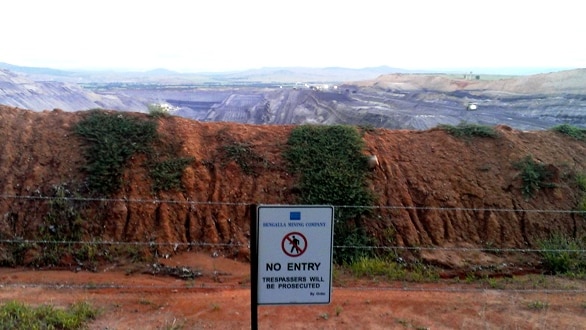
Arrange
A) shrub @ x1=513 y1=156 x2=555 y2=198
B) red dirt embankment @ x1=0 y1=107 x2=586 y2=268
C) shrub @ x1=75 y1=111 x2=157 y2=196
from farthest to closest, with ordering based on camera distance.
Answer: shrub @ x1=513 y1=156 x2=555 y2=198, shrub @ x1=75 y1=111 x2=157 y2=196, red dirt embankment @ x1=0 y1=107 x2=586 y2=268

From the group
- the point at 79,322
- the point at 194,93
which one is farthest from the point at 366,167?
the point at 194,93

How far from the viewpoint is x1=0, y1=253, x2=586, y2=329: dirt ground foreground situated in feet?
20.2

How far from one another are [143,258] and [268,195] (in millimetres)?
2503

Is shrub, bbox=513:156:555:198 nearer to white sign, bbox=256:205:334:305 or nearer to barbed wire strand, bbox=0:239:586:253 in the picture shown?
barbed wire strand, bbox=0:239:586:253

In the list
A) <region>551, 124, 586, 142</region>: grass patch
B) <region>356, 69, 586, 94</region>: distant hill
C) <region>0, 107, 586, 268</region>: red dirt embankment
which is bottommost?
<region>0, 107, 586, 268</region>: red dirt embankment

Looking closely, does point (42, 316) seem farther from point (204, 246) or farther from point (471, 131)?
point (471, 131)

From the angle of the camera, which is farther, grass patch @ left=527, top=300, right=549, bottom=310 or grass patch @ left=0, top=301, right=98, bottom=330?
grass patch @ left=527, top=300, right=549, bottom=310

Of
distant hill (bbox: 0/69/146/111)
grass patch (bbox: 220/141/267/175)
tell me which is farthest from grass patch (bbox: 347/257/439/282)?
distant hill (bbox: 0/69/146/111)

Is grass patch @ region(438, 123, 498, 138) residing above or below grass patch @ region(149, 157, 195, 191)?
above

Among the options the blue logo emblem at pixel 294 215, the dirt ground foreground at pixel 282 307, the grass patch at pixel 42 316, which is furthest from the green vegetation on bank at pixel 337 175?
the blue logo emblem at pixel 294 215

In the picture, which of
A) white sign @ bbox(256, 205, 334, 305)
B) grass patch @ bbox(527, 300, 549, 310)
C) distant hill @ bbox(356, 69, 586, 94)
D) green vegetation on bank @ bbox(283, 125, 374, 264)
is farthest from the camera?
distant hill @ bbox(356, 69, 586, 94)

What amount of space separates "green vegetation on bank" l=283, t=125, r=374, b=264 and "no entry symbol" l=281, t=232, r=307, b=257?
474 cm

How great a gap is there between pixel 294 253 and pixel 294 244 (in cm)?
7

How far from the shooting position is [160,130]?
10367 millimetres
